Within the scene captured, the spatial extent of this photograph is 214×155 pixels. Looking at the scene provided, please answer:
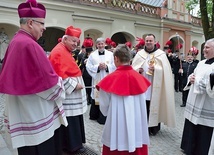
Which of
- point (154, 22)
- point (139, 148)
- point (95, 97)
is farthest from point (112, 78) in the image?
point (154, 22)

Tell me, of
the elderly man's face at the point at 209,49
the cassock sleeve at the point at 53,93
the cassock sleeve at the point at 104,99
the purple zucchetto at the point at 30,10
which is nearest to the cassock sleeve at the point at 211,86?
the elderly man's face at the point at 209,49

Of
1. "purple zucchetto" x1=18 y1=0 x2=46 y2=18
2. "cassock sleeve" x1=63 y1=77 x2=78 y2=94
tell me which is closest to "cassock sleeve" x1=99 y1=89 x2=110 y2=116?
"cassock sleeve" x1=63 y1=77 x2=78 y2=94

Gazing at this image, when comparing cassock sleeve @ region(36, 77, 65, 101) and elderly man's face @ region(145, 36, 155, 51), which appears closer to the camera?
cassock sleeve @ region(36, 77, 65, 101)

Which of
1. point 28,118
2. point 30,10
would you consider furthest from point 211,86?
point 30,10

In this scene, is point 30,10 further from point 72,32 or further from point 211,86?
point 211,86

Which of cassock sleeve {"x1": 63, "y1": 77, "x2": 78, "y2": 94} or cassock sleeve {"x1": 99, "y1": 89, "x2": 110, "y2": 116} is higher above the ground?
cassock sleeve {"x1": 63, "y1": 77, "x2": 78, "y2": 94}

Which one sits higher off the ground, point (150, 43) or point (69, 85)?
point (150, 43)

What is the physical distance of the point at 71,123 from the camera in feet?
13.3

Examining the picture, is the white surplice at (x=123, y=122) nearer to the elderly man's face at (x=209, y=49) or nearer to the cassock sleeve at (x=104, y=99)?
the cassock sleeve at (x=104, y=99)

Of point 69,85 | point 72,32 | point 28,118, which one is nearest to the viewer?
point 28,118

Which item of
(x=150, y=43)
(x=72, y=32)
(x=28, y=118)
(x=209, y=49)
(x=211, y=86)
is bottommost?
(x=28, y=118)

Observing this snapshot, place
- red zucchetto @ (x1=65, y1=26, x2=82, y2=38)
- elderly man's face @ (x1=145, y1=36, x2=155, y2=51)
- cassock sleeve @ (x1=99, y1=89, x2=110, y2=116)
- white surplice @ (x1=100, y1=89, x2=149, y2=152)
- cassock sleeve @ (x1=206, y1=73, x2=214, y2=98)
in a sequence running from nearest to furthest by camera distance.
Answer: white surplice @ (x1=100, y1=89, x2=149, y2=152) < cassock sleeve @ (x1=99, y1=89, x2=110, y2=116) < cassock sleeve @ (x1=206, y1=73, x2=214, y2=98) < red zucchetto @ (x1=65, y1=26, x2=82, y2=38) < elderly man's face @ (x1=145, y1=36, x2=155, y2=51)

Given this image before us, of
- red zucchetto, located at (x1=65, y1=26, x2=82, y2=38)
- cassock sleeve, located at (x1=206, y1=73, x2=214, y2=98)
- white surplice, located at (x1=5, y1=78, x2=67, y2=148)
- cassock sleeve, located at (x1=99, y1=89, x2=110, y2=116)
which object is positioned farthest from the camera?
red zucchetto, located at (x1=65, y1=26, x2=82, y2=38)

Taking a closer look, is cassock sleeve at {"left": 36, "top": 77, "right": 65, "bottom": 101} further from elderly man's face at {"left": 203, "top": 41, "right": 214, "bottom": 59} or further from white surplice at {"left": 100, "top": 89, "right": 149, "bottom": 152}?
elderly man's face at {"left": 203, "top": 41, "right": 214, "bottom": 59}
